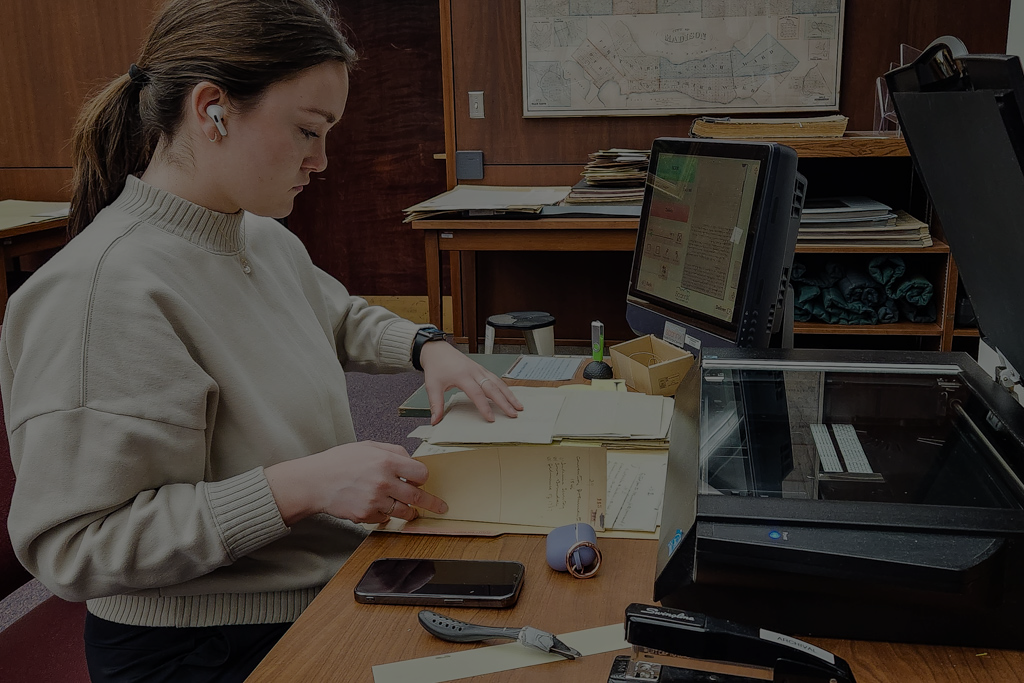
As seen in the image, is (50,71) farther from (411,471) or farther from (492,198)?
(411,471)

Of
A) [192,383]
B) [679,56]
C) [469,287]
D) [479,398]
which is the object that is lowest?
[469,287]

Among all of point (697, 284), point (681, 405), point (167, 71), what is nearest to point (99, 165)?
point (167, 71)

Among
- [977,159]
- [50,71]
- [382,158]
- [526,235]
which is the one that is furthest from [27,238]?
[977,159]

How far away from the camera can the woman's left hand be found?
4.10 feet

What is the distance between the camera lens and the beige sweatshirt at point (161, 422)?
0.90 meters

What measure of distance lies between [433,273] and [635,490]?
1.88 m

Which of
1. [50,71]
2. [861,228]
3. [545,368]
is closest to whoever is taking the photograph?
[545,368]

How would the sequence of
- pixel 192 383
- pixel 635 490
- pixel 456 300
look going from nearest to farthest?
1. pixel 192 383
2. pixel 635 490
3. pixel 456 300

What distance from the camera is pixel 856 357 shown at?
109cm

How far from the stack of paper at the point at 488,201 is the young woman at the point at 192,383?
1.52 meters

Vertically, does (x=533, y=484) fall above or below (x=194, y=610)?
above

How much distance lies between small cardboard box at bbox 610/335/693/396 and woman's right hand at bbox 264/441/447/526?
557 mm

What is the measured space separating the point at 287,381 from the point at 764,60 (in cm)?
260

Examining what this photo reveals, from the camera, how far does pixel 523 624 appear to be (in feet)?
2.75
